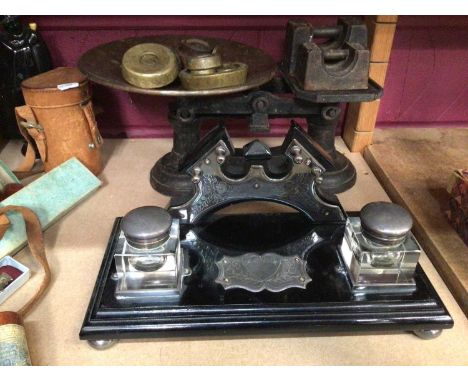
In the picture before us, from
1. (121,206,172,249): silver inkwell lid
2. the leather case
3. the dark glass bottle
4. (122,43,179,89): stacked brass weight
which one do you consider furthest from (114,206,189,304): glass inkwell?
the dark glass bottle

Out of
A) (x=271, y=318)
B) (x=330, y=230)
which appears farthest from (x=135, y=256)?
(x=330, y=230)

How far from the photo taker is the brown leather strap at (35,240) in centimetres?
97

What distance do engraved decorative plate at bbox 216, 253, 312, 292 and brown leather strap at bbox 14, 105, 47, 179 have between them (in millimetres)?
681

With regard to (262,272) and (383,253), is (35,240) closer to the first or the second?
(262,272)

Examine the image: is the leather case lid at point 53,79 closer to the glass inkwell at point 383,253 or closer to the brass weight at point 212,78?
the brass weight at point 212,78

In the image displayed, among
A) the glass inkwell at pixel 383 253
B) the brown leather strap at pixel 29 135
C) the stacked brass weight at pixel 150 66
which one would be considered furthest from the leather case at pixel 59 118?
the glass inkwell at pixel 383 253

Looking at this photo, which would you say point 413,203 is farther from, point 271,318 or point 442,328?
point 271,318

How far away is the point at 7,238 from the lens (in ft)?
3.46

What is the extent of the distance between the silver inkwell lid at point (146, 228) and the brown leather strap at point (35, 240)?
0.25 m

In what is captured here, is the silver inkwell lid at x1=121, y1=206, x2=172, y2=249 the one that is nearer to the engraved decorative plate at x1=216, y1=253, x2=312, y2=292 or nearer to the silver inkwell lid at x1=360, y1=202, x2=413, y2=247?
the engraved decorative plate at x1=216, y1=253, x2=312, y2=292

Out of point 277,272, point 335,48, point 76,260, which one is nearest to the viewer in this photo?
point 277,272

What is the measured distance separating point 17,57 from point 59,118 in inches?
10.5

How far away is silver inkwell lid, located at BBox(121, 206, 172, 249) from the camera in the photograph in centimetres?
85

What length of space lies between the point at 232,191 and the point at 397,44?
88cm
